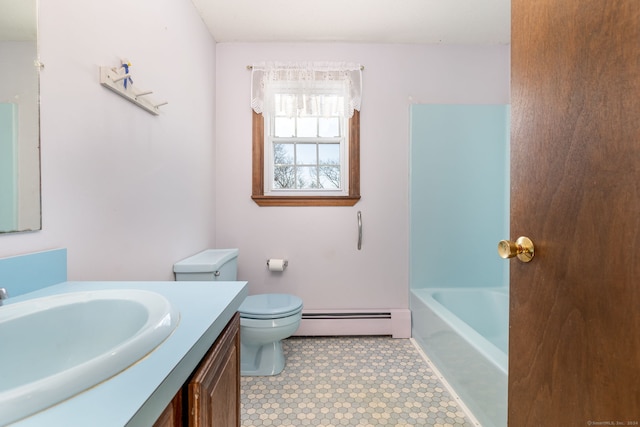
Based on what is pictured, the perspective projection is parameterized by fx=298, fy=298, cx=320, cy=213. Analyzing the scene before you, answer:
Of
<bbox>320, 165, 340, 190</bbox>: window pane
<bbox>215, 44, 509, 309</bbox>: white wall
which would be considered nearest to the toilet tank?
<bbox>215, 44, 509, 309</bbox>: white wall

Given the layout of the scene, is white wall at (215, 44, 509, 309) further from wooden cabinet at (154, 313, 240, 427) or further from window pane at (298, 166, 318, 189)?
wooden cabinet at (154, 313, 240, 427)

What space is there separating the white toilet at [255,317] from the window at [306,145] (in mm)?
708

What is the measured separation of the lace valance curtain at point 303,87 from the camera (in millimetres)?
2264

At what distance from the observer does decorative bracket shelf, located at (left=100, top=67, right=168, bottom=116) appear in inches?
42.7

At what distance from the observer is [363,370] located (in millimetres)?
1856

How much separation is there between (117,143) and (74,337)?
79cm

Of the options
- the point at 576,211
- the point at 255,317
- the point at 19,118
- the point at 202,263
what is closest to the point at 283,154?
the point at 202,263

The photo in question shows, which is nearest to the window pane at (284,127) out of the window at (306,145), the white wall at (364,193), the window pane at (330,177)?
the window at (306,145)

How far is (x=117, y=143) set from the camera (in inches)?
46.3

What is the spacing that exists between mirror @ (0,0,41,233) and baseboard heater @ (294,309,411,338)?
73.0 inches

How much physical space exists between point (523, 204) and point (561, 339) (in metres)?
0.31

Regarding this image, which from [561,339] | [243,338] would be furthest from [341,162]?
[561,339]

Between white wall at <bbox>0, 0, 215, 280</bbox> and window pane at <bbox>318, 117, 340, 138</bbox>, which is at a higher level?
window pane at <bbox>318, 117, 340, 138</bbox>

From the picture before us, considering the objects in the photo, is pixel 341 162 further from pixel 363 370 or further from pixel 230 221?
pixel 363 370
